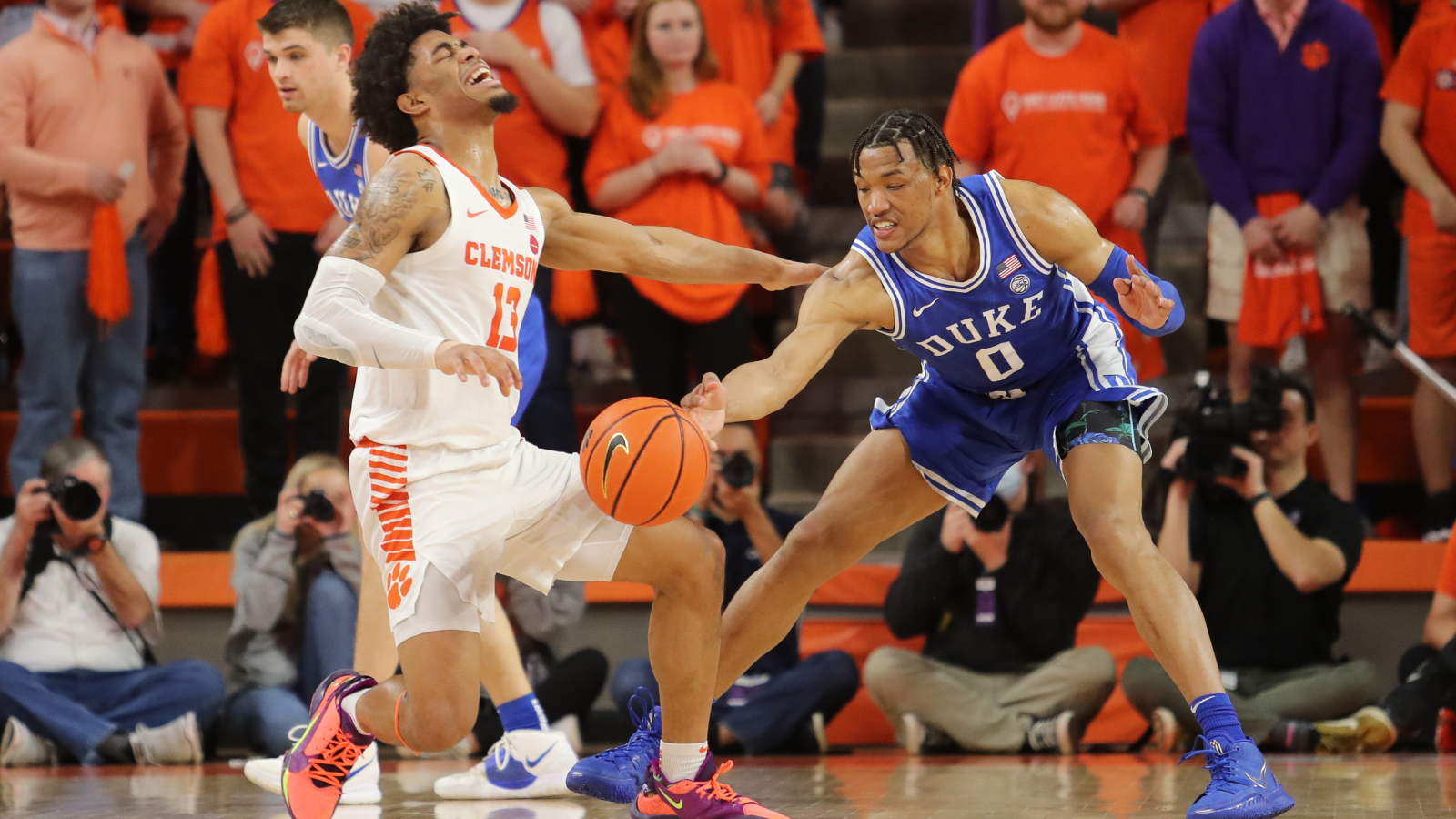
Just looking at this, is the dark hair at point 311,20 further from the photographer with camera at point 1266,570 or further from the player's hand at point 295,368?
the photographer with camera at point 1266,570

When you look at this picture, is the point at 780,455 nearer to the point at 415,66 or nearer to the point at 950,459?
the point at 950,459

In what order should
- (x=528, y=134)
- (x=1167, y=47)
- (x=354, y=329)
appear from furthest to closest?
(x=1167, y=47)
(x=528, y=134)
(x=354, y=329)

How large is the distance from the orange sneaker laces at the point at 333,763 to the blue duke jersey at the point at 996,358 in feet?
5.38

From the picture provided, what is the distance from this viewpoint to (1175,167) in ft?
26.7

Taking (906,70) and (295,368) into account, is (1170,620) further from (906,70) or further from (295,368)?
(906,70)

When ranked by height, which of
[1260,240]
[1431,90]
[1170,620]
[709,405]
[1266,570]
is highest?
[1431,90]

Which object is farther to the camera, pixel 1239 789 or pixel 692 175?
pixel 692 175

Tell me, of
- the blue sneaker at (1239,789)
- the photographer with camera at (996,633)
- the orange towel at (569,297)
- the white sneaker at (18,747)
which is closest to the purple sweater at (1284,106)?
the photographer with camera at (996,633)

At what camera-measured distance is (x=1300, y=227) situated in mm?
6777

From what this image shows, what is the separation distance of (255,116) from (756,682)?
325 cm

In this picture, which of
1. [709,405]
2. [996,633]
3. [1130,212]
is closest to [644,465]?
[709,405]

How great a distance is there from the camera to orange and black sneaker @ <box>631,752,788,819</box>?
12.7ft

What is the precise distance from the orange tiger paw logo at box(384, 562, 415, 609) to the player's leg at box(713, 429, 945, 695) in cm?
90

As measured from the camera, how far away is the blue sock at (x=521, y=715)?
16.0 feet
